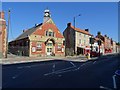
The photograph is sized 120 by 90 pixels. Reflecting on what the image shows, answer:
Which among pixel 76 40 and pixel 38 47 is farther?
pixel 76 40

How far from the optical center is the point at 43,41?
52688mm

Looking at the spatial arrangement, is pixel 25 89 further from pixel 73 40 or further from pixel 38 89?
pixel 73 40

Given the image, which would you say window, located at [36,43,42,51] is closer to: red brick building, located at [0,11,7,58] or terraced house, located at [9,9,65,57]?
terraced house, located at [9,9,65,57]

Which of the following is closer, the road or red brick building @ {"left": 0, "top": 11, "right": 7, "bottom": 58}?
the road

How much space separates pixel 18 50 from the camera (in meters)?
56.5

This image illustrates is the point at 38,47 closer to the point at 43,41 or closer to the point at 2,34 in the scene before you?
the point at 43,41

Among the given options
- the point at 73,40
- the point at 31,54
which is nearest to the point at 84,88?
the point at 31,54

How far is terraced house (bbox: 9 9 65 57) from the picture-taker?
50.3 m

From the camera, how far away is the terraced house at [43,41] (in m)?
50.3

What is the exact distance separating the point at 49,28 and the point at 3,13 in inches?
545

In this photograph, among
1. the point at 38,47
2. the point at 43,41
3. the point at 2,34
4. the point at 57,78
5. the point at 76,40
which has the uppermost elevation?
the point at 76,40

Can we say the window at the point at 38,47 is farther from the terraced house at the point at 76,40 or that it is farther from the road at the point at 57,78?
the road at the point at 57,78

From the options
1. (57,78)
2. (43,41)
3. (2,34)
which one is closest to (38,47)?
(43,41)

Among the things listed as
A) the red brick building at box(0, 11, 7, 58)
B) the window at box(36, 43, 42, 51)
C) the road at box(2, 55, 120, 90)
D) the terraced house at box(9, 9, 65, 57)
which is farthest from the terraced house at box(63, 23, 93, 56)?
the road at box(2, 55, 120, 90)
